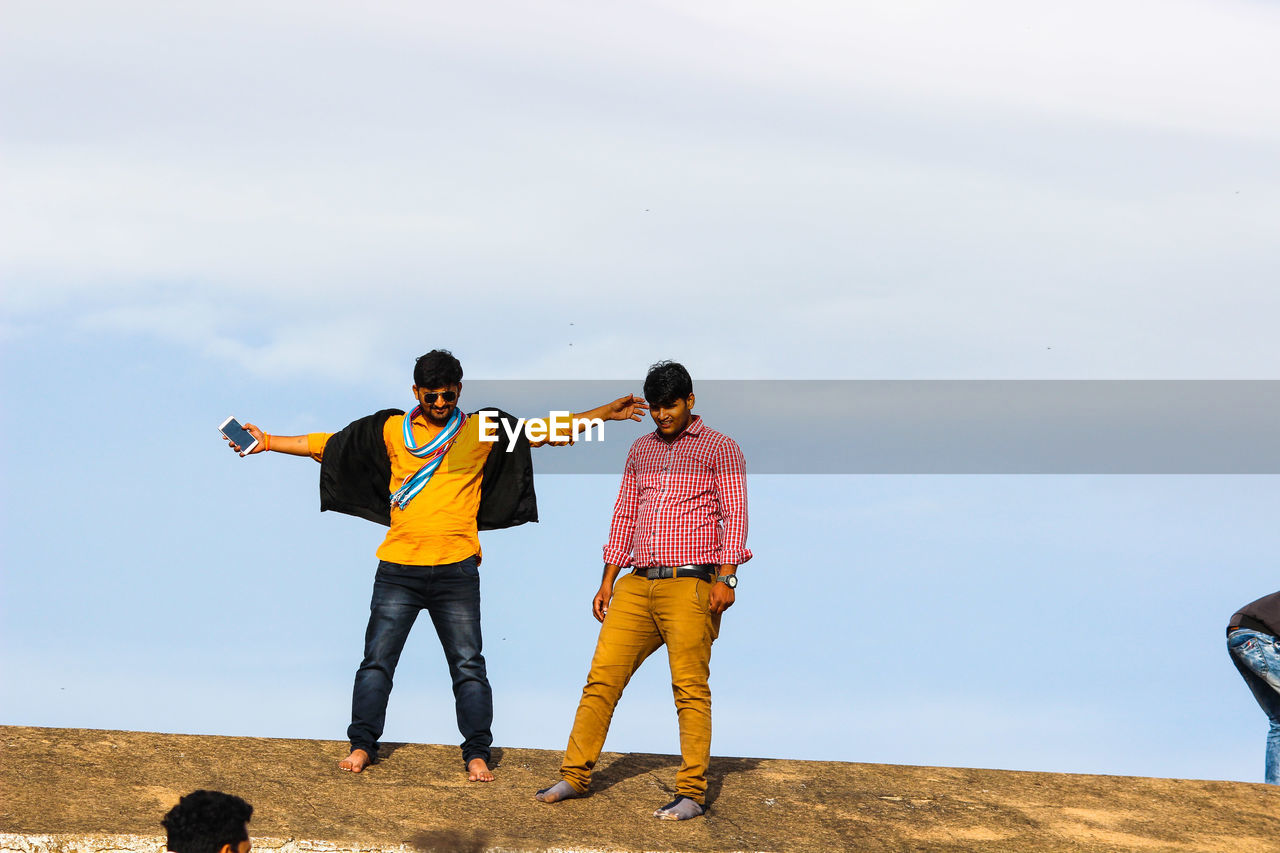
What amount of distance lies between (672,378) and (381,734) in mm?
2620

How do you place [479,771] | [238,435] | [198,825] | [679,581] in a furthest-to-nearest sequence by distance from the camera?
[238,435], [479,771], [679,581], [198,825]

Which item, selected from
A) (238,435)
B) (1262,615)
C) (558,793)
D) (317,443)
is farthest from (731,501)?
(1262,615)

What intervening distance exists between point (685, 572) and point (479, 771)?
1.74 metres

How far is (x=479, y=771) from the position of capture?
6.56 m

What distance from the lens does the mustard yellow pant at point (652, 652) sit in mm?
5875

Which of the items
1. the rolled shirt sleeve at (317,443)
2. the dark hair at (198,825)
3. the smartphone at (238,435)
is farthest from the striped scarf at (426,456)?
the dark hair at (198,825)

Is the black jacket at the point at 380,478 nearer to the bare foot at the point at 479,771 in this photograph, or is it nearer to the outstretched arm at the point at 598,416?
the outstretched arm at the point at 598,416

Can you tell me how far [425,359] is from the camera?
635cm

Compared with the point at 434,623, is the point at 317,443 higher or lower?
higher

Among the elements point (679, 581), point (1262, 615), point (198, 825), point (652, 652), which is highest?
point (1262, 615)

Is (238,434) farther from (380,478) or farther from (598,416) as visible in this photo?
(598,416)

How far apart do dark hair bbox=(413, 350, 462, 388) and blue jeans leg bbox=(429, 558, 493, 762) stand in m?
0.99

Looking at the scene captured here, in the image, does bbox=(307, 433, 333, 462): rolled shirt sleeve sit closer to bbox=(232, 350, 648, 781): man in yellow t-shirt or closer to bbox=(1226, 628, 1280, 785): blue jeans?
bbox=(232, 350, 648, 781): man in yellow t-shirt

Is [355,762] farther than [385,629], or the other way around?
[355,762]
